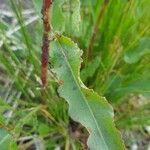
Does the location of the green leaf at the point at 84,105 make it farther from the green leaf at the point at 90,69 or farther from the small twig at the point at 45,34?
the green leaf at the point at 90,69

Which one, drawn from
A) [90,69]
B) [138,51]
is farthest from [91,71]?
[138,51]

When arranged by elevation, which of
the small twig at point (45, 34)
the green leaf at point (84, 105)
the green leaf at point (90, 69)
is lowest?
the green leaf at point (84, 105)

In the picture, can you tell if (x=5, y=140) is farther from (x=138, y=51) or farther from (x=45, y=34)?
(x=138, y=51)

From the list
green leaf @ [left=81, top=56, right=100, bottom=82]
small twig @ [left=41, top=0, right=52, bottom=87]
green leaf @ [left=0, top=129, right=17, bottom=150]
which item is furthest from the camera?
green leaf @ [left=81, top=56, right=100, bottom=82]

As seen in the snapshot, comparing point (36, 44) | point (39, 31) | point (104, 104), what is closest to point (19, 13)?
point (39, 31)

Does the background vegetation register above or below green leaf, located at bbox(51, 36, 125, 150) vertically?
above

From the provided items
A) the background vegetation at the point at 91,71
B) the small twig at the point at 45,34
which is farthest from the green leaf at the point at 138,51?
the small twig at the point at 45,34

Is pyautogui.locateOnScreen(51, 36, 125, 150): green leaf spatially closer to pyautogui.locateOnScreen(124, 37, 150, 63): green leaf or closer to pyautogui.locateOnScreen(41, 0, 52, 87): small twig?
pyautogui.locateOnScreen(41, 0, 52, 87): small twig

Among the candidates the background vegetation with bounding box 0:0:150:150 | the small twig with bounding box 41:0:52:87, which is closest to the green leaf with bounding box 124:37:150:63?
the background vegetation with bounding box 0:0:150:150

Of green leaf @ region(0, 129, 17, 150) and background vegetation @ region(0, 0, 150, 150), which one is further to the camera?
background vegetation @ region(0, 0, 150, 150)
